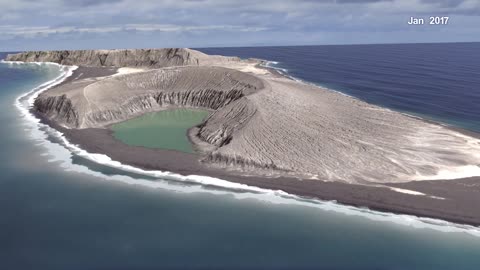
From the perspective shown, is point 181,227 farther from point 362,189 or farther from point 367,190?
point 367,190

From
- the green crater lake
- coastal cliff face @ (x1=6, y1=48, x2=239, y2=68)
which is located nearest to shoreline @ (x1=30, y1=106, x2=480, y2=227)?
the green crater lake

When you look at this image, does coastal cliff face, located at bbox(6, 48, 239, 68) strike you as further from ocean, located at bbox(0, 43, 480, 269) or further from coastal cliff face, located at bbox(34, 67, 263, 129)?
ocean, located at bbox(0, 43, 480, 269)

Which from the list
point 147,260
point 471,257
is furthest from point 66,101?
point 471,257

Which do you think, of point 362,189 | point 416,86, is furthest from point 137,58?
point 362,189

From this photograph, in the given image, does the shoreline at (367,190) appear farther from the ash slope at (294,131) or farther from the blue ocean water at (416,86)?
the blue ocean water at (416,86)

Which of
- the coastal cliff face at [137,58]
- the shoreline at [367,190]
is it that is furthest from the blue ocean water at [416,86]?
the coastal cliff face at [137,58]

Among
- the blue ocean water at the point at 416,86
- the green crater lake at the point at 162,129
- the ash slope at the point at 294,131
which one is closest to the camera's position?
the ash slope at the point at 294,131

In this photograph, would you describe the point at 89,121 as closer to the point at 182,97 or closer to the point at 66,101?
the point at 66,101
